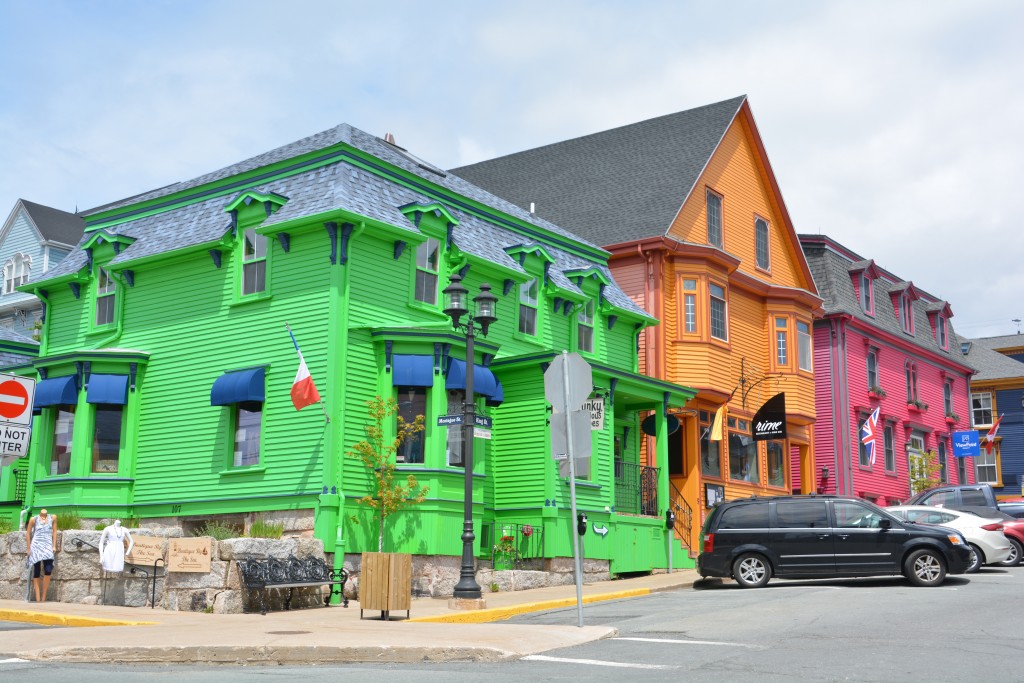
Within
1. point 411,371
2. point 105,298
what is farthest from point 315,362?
point 105,298

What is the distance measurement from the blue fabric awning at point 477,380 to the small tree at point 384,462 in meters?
1.00

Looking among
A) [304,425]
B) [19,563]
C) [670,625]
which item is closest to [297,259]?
[304,425]

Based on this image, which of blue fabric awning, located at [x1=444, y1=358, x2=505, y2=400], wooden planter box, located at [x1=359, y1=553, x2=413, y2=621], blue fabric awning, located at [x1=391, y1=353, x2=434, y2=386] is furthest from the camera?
blue fabric awning, located at [x1=444, y1=358, x2=505, y2=400]

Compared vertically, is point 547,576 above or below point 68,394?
below

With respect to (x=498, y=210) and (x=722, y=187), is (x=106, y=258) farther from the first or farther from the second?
(x=722, y=187)

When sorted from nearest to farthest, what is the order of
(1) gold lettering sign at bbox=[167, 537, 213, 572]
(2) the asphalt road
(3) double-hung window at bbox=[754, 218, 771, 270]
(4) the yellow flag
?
(2) the asphalt road < (1) gold lettering sign at bbox=[167, 537, 213, 572] < (4) the yellow flag < (3) double-hung window at bbox=[754, 218, 771, 270]

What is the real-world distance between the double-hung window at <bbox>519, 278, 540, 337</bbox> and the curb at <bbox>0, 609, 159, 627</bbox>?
1302 centimetres

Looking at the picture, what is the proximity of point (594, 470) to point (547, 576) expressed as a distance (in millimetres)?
3183

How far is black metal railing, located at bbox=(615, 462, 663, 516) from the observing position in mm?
27906

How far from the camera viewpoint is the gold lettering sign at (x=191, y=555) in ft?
60.0

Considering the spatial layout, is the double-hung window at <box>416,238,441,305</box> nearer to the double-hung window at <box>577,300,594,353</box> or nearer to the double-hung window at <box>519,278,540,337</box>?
the double-hung window at <box>519,278,540,337</box>

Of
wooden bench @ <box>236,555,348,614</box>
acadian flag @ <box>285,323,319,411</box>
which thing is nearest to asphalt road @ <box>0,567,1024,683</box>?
wooden bench @ <box>236,555,348,614</box>

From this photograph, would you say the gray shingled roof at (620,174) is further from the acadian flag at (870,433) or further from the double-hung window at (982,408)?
the double-hung window at (982,408)

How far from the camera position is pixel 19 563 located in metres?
21.0
